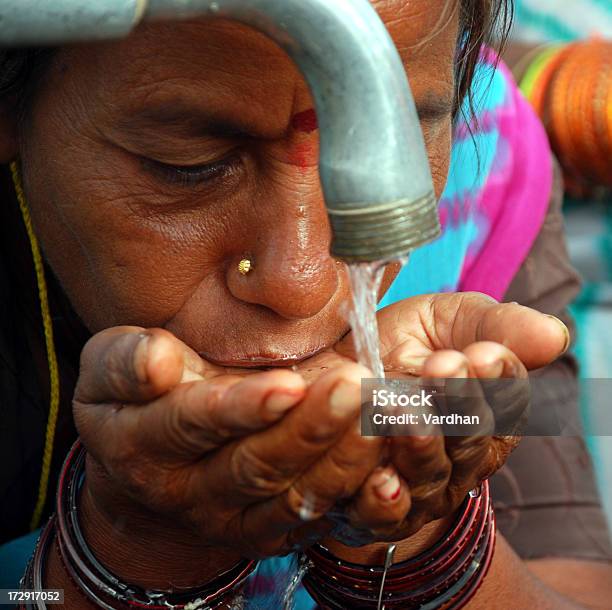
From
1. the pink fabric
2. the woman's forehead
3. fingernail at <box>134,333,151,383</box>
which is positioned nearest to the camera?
fingernail at <box>134,333,151,383</box>

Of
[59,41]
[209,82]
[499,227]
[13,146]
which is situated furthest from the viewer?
[499,227]

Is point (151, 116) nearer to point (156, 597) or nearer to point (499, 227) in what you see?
point (156, 597)

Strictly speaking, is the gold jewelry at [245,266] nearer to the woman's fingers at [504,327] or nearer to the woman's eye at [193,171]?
the woman's eye at [193,171]

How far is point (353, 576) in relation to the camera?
1.35 m

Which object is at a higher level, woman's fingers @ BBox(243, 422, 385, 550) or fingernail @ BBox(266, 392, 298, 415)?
fingernail @ BBox(266, 392, 298, 415)

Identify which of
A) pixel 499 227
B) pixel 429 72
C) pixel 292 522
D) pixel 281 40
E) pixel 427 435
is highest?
pixel 281 40

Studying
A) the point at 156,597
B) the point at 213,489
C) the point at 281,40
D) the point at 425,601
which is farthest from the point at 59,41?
the point at 425,601

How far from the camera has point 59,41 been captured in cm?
79

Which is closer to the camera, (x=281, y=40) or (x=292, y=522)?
(x=281, y=40)

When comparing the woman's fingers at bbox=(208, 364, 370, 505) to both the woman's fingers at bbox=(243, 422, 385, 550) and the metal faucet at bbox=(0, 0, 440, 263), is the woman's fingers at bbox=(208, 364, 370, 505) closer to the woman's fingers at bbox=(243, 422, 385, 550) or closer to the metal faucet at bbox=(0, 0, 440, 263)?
the woman's fingers at bbox=(243, 422, 385, 550)

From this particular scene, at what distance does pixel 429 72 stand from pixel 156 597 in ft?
2.53

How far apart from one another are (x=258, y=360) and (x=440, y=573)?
17.0 inches

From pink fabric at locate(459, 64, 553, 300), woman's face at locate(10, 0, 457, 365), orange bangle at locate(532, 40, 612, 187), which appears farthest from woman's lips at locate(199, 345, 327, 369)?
orange bangle at locate(532, 40, 612, 187)

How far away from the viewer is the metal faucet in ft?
2.63
